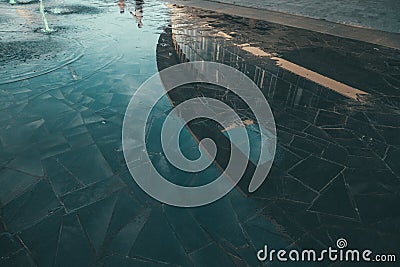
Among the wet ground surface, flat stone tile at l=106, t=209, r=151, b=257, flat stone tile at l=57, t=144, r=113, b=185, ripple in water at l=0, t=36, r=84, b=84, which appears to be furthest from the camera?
the wet ground surface

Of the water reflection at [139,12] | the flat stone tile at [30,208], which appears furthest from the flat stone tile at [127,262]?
the water reflection at [139,12]

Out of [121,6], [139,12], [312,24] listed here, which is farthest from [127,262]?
[121,6]

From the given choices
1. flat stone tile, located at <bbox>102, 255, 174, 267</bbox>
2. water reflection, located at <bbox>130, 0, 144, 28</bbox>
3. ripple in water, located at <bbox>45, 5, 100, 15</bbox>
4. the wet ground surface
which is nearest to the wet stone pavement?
flat stone tile, located at <bbox>102, 255, 174, 267</bbox>

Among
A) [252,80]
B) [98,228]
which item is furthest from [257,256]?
[252,80]

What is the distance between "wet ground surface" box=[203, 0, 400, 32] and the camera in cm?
1318

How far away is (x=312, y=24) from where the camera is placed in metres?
13.7

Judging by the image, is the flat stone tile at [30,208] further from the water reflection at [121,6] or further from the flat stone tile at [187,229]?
the water reflection at [121,6]

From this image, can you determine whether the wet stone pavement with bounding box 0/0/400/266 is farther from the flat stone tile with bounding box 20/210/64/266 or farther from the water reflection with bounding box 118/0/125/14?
the water reflection with bounding box 118/0/125/14

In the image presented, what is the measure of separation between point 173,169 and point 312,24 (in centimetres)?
1350

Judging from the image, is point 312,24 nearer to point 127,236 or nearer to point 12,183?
point 127,236

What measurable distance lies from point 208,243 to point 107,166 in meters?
2.06

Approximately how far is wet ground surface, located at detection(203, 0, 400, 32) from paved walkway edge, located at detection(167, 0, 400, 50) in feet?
1.92

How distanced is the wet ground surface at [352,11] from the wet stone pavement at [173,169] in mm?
6128

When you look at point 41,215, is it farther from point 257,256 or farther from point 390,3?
point 390,3
